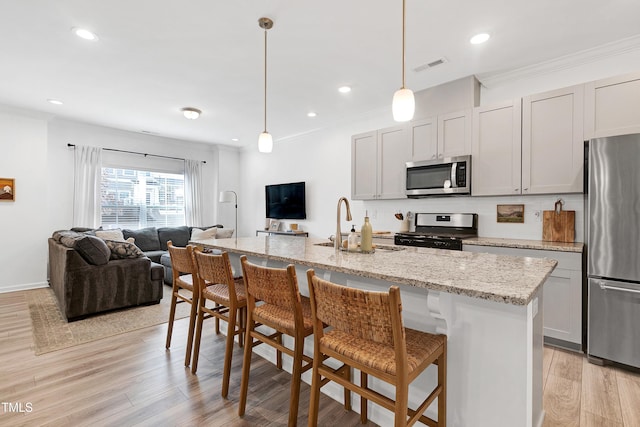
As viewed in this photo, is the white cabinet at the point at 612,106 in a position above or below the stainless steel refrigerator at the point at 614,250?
above

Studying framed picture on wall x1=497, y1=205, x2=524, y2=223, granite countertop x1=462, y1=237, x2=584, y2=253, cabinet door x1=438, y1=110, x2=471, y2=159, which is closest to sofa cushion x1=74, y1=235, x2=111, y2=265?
granite countertop x1=462, y1=237, x2=584, y2=253

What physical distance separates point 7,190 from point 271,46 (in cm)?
472

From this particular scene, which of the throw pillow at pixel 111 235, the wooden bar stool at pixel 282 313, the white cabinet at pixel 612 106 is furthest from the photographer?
the throw pillow at pixel 111 235

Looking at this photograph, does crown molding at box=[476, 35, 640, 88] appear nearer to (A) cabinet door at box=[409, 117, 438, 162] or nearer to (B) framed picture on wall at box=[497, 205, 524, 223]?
(A) cabinet door at box=[409, 117, 438, 162]

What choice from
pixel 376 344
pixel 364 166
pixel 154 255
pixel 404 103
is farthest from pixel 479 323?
pixel 154 255

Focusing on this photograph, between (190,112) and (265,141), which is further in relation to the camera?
(190,112)

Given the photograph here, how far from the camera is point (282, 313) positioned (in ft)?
5.57

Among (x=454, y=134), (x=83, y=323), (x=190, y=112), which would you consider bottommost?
(x=83, y=323)

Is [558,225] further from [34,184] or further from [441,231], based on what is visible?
[34,184]

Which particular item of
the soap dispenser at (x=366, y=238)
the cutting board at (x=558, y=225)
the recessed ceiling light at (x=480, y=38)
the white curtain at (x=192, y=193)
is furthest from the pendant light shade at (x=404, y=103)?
the white curtain at (x=192, y=193)

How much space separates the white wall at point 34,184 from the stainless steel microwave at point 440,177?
5511 millimetres

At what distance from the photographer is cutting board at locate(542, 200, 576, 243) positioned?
3.02 metres

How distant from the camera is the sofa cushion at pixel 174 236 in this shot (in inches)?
239

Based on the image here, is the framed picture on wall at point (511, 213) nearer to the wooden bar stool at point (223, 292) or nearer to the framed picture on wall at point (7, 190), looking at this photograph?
the wooden bar stool at point (223, 292)
